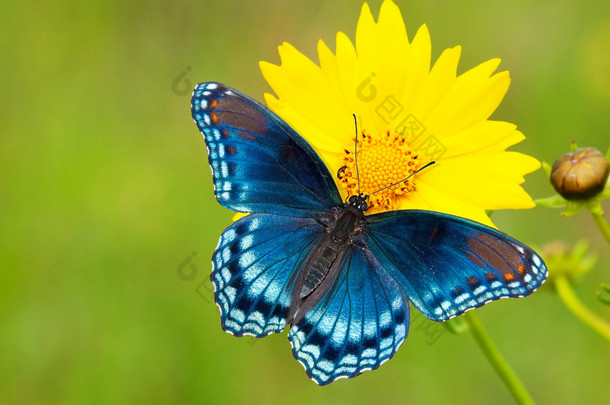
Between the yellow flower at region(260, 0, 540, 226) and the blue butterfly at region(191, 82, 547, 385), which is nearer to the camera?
the blue butterfly at region(191, 82, 547, 385)

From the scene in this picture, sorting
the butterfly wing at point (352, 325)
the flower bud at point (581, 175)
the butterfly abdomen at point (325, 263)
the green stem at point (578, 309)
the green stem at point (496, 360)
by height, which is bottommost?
the green stem at point (578, 309)

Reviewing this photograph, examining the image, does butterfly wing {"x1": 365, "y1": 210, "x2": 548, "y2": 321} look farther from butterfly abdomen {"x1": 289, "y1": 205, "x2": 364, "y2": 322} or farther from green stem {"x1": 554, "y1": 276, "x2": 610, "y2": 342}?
green stem {"x1": 554, "y1": 276, "x2": 610, "y2": 342}

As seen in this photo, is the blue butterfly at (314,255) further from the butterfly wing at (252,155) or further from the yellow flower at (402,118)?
the yellow flower at (402,118)

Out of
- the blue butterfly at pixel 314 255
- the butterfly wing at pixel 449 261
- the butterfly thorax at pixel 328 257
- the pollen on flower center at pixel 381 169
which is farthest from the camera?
the pollen on flower center at pixel 381 169

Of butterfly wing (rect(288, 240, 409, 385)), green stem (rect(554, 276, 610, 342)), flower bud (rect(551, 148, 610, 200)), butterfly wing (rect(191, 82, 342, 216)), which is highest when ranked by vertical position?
butterfly wing (rect(191, 82, 342, 216))

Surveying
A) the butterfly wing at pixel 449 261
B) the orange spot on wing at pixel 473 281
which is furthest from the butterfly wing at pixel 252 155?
the orange spot on wing at pixel 473 281

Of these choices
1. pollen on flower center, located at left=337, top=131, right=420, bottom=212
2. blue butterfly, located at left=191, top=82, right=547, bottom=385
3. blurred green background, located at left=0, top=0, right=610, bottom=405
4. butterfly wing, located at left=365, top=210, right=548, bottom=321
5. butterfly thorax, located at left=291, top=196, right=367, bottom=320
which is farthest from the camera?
blurred green background, located at left=0, top=0, right=610, bottom=405

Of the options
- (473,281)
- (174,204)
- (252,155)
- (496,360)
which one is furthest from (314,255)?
(174,204)

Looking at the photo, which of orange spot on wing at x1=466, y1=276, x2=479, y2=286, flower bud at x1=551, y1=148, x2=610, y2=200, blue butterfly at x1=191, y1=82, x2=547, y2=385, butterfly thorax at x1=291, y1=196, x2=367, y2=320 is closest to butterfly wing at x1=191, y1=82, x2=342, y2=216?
blue butterfly at x1=191, y1=82, x2=547, y2=385
